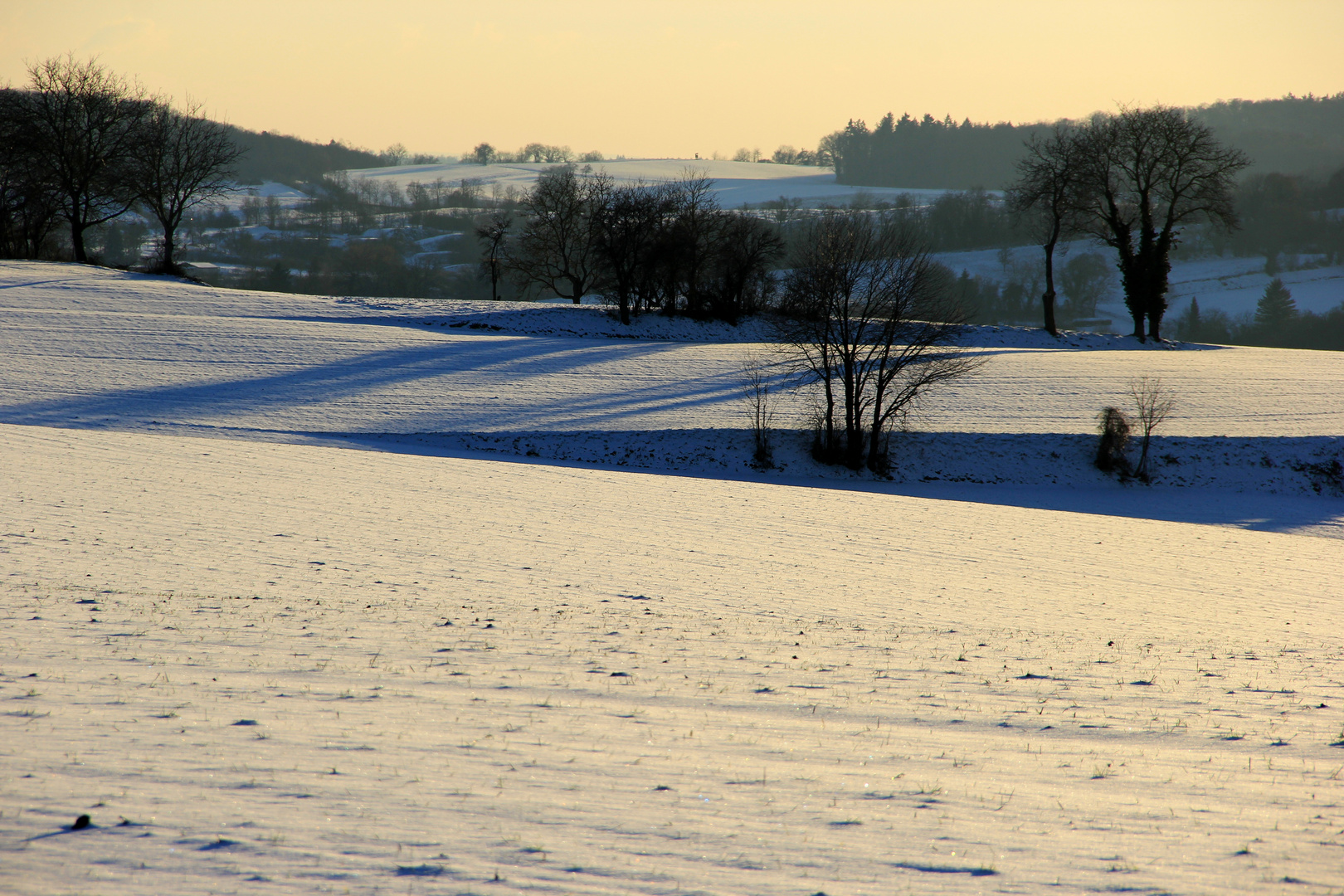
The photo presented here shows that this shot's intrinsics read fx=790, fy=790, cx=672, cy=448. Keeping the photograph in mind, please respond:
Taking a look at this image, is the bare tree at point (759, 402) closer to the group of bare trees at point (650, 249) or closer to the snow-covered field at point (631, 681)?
the snow-covered field at point (631, 681)

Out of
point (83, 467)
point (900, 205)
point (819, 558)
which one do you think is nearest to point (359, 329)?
point (83, 467)

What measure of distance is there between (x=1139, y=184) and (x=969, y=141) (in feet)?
465

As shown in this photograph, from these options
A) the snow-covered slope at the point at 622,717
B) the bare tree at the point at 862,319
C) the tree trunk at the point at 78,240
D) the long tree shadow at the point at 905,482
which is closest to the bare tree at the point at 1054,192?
the bare tree at the point at 862,319

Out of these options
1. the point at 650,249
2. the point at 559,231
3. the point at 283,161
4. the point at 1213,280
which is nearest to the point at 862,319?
the point at 650,249

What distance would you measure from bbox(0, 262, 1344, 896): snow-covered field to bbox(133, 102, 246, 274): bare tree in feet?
136

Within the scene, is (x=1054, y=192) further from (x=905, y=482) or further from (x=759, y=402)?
(x=759, y=402)

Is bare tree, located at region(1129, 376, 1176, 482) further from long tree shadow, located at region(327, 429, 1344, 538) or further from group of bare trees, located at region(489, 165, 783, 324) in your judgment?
group of bare trees, located at region(489, 165, 783, 324)

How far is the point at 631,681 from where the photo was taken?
800 centimetres

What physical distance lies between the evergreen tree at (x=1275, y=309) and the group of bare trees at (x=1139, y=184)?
109ft

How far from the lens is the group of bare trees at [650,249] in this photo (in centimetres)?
5700

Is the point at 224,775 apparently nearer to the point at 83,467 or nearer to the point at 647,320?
the point at 83,467

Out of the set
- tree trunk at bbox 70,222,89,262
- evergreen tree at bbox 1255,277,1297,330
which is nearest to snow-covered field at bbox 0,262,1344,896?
tree trunk at bbox 70,222,89,262

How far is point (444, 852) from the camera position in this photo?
15.5 feet

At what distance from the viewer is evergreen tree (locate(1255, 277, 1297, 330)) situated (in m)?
80.0
